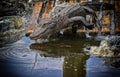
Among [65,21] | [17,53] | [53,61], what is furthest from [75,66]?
[65,21]

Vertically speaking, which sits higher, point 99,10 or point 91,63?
point 99,10

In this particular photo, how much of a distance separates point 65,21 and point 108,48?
80 cm

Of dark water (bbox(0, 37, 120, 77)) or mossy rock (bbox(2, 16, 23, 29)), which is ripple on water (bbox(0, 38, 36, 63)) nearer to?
dark water (bbox(0, 37, 120, 77))

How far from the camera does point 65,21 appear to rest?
139 inches

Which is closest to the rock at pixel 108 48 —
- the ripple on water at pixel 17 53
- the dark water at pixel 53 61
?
the dark water at pixel 53 61

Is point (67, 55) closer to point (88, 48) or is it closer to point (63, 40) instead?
point (88, 48)

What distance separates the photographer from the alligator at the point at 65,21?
3434mm

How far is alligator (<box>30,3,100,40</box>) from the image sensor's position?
11.3 ft

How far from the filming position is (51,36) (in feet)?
11.4

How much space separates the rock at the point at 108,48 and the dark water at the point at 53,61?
108 millimetres

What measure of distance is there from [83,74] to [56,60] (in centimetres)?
41

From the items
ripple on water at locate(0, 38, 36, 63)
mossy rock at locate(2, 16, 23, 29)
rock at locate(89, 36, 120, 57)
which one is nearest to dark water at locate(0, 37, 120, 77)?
ripple on water at locate(0, 38, 36, 63)

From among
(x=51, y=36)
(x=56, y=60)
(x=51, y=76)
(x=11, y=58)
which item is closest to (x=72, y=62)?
(x=56, y=60)

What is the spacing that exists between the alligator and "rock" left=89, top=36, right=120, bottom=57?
462 millimetres
